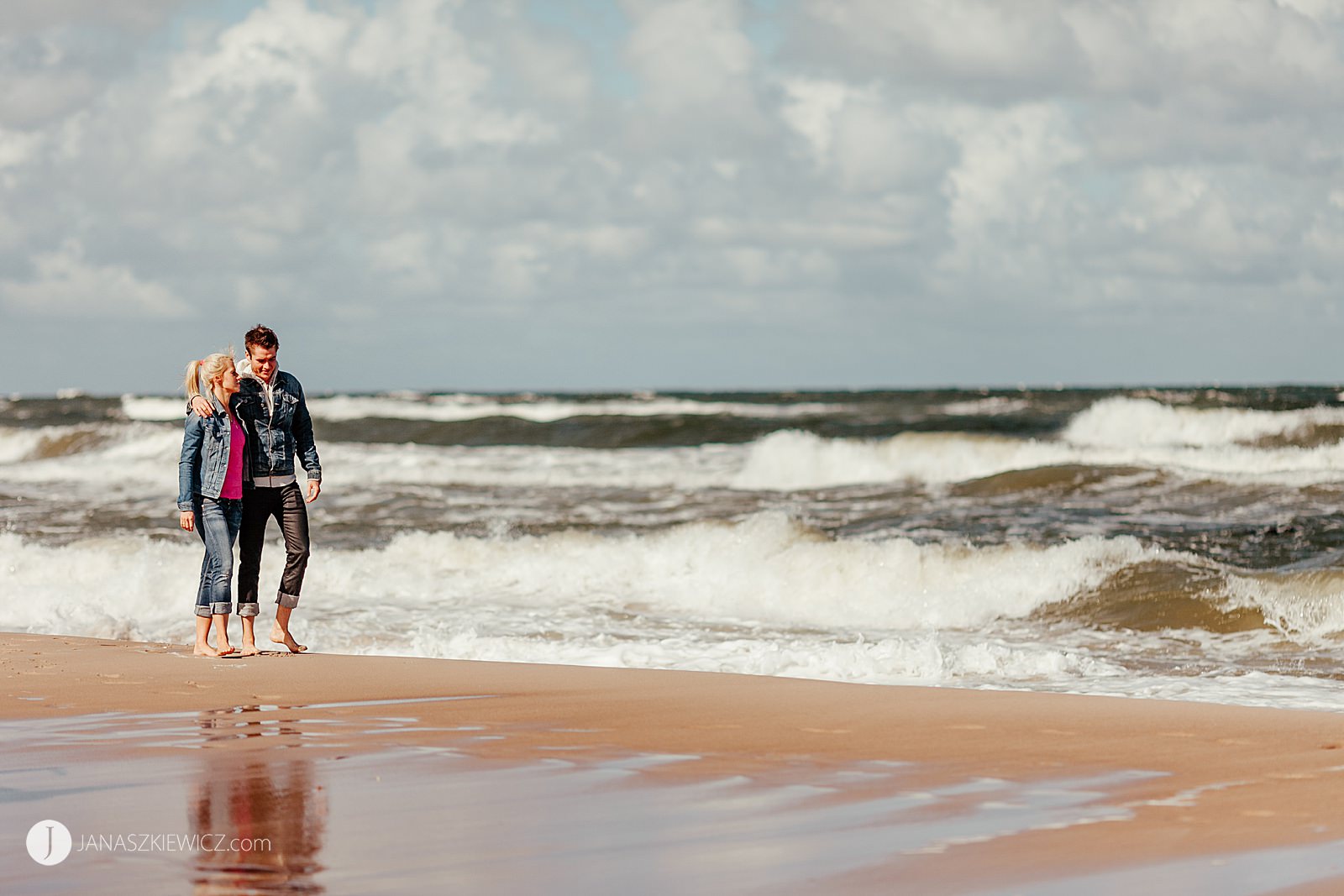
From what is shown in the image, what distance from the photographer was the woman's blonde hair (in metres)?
6.89

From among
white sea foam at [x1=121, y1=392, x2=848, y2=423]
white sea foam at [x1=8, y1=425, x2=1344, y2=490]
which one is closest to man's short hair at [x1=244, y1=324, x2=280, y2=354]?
white sea foam at [x1=8, y1=425, x2=1344, y2=490]

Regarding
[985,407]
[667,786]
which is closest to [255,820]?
[667,786]

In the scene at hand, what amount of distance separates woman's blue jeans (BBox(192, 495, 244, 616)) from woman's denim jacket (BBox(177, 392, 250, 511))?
92 millimetres

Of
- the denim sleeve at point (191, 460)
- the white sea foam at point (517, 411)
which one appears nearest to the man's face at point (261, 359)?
the denim sleeve at point (191, 460)

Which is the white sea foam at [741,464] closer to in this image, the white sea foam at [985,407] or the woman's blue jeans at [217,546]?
the white sea foam at [985,407]

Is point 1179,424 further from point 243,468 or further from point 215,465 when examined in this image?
point 215,465

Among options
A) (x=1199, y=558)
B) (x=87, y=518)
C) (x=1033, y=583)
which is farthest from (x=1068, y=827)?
(x=87, y=518)

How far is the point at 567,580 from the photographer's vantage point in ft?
37.2

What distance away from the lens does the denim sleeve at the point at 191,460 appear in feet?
22.7

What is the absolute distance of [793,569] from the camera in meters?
11.2

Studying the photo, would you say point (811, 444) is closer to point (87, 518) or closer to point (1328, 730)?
point (87, 518)

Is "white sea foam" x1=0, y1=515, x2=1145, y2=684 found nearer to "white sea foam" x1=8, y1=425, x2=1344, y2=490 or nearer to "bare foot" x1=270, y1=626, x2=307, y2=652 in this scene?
"bare foot" x1=270, y1=626, x2=307, y2=652

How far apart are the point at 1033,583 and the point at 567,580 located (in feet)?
12.9

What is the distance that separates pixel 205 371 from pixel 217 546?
953mm
